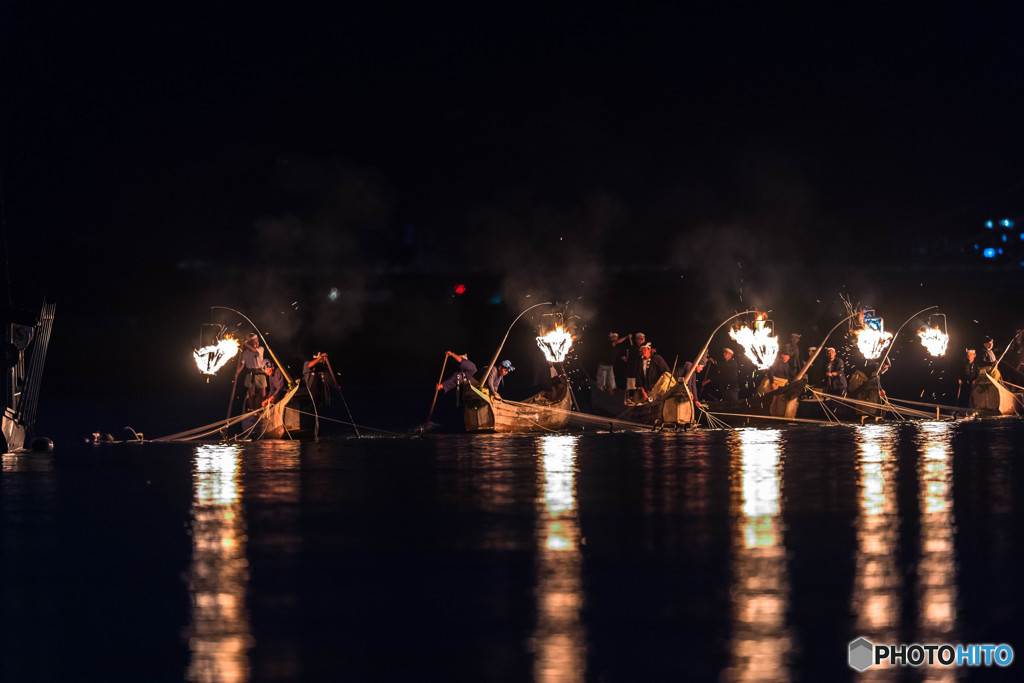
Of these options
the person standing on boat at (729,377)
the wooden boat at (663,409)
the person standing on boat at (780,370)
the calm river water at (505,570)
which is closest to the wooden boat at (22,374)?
the calm river water at (505,570)

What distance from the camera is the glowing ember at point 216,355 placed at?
64.3 feet

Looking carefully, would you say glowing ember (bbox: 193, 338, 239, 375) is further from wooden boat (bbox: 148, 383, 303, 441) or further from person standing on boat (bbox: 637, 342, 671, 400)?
person standing on boat (bbox: 637, 342, 671, 400)

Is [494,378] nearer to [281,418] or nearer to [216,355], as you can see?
[281,418]

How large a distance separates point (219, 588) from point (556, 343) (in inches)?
605

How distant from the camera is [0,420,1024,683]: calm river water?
5.61m

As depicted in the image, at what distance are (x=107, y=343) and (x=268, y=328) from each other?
21.8ft

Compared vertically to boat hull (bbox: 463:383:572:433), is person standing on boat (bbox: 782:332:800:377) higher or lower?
higher

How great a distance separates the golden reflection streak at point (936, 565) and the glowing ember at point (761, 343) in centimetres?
883

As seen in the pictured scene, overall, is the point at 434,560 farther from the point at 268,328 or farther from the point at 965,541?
the point at 268,328

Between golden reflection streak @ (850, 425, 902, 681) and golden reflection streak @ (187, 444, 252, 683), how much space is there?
9.15 ft

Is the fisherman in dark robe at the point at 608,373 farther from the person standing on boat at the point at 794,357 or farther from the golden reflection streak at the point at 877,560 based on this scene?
the golden reflection streak at the point at 877,560

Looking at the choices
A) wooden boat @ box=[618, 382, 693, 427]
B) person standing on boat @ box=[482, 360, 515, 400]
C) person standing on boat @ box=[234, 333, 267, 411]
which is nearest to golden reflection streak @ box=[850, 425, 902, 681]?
wooden boat @ box=[618, 382, 693, 427]


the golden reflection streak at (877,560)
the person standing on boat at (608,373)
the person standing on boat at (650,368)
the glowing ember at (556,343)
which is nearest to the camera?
the golden reflection streak at (877,560)

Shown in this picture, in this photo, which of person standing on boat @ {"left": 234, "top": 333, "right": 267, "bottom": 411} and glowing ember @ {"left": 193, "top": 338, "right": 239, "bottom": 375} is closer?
glowing ember @ {"left": 193, "top": 338, "right": 239, "bottom": 375}
